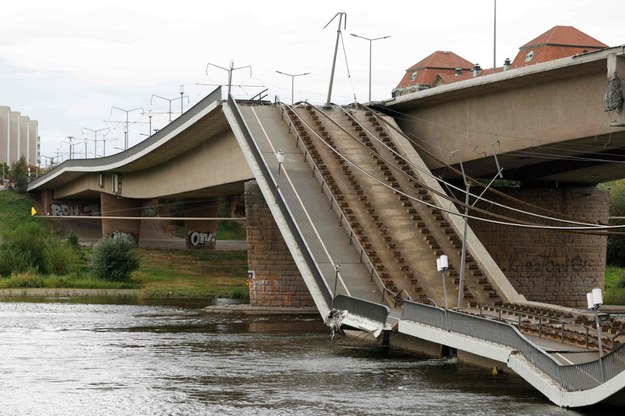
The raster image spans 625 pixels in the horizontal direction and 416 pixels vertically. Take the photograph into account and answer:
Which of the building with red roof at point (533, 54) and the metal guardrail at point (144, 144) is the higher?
the building with red roof at point (533, 54)

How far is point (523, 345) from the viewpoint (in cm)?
2734

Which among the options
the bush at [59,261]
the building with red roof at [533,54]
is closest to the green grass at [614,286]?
the building with red roof at [533,54]

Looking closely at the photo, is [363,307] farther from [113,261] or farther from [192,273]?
[192,273]

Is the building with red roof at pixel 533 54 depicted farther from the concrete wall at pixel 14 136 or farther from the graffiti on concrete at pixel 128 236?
the concrete wall at pixel 14 136

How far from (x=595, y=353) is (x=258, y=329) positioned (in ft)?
65.5

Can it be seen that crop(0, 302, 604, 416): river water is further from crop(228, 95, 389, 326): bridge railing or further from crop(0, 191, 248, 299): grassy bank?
crop(0, 191, 248, 299): grassy bank

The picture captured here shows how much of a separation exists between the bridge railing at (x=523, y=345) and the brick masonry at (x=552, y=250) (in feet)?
81.0

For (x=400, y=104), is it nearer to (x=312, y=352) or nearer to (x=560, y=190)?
(x=560, y=190)

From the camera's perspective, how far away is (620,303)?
61938 mm

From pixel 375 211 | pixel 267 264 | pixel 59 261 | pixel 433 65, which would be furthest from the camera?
pixel 433 65

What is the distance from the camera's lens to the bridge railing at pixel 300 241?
36969 millimetres

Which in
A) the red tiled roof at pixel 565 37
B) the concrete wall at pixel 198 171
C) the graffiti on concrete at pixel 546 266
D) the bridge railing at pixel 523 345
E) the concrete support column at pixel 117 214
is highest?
the red tiled roof at pixel 565 37

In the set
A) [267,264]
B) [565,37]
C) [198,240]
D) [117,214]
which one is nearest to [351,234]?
[267,264]

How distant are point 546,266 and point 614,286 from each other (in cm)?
1404
